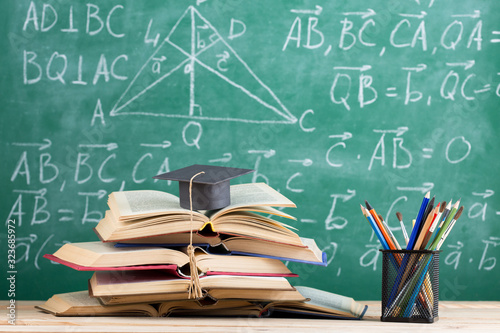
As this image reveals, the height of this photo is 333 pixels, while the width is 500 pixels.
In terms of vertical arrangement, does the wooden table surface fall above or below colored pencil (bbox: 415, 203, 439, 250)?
below

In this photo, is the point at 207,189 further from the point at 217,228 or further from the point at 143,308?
the point at 143,308

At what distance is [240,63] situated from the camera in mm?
1841

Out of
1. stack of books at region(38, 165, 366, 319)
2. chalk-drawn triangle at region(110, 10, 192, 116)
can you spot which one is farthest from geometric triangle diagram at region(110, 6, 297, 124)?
stack of books at region(38, 165, 366, 319)

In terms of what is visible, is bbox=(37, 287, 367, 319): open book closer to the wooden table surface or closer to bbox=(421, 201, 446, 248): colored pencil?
the wooden table surface

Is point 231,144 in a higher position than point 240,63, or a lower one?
lower

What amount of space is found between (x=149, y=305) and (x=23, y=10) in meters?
1.10

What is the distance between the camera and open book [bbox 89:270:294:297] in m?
1.17

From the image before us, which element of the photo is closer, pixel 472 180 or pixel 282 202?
pixel 282 202

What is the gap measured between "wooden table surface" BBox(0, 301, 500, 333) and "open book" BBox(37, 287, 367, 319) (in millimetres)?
24

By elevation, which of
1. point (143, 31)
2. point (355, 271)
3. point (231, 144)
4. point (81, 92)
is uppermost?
point (143, 31)

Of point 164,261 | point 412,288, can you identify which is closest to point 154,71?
point 164,261

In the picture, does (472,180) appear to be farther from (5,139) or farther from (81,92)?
(5,139)

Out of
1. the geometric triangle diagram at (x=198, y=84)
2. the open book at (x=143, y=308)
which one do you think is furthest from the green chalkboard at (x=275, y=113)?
the open book at (x=143, y=308)

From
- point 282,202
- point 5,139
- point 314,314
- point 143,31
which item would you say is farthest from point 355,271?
point 5,139
